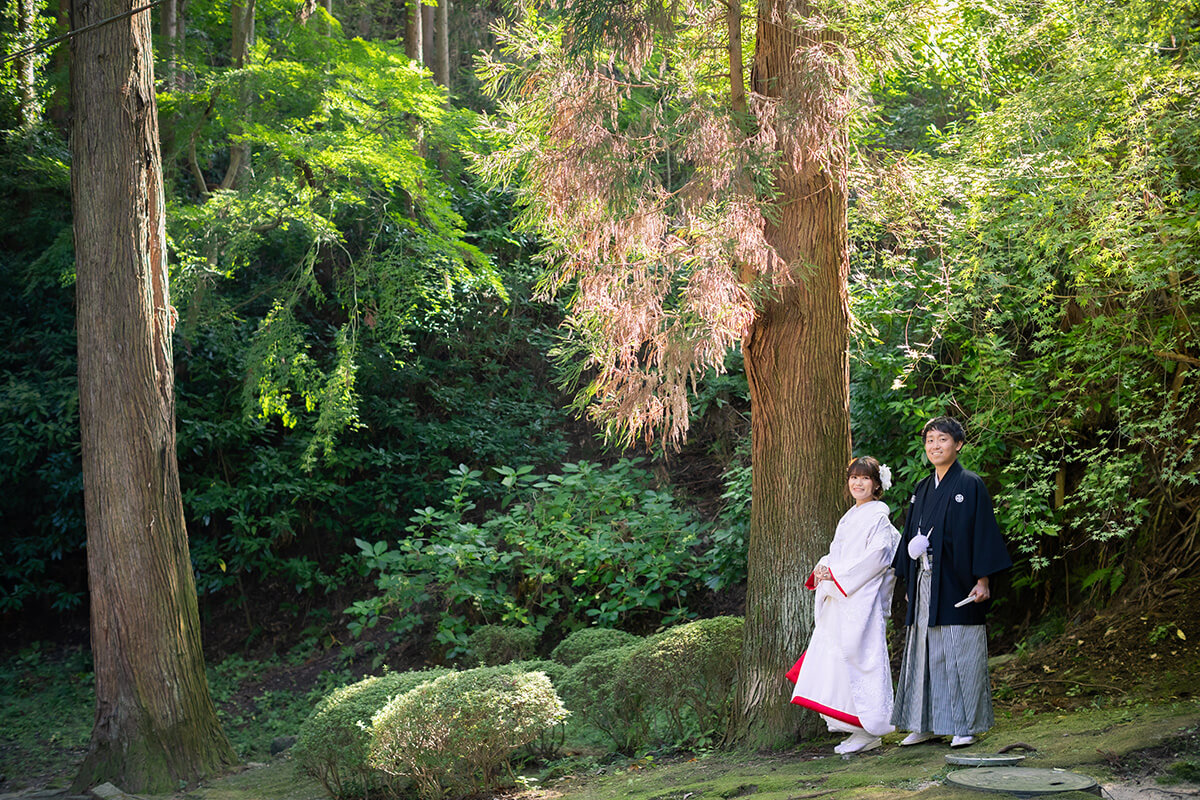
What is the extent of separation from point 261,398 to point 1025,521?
7.34m

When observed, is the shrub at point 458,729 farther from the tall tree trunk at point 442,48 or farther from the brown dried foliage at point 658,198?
the tall tree trunk at point 442,48

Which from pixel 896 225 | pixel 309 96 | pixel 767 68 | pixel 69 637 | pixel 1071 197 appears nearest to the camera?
pixel 1071 197

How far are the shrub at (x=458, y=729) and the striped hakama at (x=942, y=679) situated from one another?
1920 millimetres

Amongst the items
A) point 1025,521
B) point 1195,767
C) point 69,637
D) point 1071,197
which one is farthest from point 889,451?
point 69,637

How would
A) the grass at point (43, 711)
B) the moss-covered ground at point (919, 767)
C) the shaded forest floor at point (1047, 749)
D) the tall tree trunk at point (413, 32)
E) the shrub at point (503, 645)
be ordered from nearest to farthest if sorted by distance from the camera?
the moss-covered ground at point (919, 767) < the shaded forest floor at point (1047, 749) < the shrub at point (503, 645) < the grass at point (43, 711) < the tall tree trunk at point (413, 32)

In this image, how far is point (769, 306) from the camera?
5117 mm

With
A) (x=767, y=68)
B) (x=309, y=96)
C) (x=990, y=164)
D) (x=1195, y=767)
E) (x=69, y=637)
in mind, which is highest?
(x=309, y=96)

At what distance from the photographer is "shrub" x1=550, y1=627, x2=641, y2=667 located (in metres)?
6.58

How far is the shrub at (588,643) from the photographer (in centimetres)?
658

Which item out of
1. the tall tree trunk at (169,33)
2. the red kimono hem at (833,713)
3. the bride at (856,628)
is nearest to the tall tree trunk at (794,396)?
the bride at (856,628)

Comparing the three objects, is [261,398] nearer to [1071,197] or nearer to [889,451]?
[889,451]

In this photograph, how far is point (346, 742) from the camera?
5160 mm

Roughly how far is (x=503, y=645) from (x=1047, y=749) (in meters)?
4.83

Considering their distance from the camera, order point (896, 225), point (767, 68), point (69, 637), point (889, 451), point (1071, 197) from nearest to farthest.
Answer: point (1071, 197), point (767, 68), point (896, 225), point (889, 451), point (69, 637)
